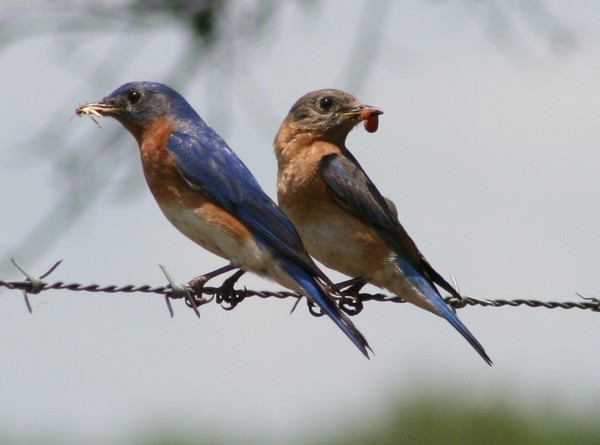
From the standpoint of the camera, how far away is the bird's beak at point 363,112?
9.25 meters

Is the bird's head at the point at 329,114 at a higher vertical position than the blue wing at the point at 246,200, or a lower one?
higher

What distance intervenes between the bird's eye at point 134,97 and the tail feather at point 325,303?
3.93 ft

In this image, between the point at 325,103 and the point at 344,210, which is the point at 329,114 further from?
the point at 344,210

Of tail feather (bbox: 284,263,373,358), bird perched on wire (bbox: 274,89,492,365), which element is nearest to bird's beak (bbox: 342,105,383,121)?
bird perched on wire (bbox: 274,89,492,365)

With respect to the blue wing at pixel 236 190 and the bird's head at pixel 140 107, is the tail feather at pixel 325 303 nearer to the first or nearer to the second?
the blue wing at pixel 236 190

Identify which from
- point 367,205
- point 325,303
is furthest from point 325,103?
point 325,303

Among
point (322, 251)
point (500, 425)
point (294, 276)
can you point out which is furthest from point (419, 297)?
point (500, 425)

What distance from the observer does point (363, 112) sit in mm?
9312

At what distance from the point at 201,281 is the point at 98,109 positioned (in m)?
1.04

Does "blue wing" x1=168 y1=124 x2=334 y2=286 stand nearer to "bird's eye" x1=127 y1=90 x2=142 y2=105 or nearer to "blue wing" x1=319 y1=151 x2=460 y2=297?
"bird's eye" x1=127 y1=90 x2=142 y2=105

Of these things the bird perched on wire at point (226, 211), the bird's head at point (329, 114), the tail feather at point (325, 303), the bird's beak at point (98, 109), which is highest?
the bird's head at point (329, 114)

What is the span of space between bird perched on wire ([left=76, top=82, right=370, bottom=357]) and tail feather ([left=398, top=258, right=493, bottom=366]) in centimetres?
103

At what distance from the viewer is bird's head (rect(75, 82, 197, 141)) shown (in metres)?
8.45

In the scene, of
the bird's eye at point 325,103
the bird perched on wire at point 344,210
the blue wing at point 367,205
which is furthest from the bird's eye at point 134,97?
the bird's eye at point 325,103
